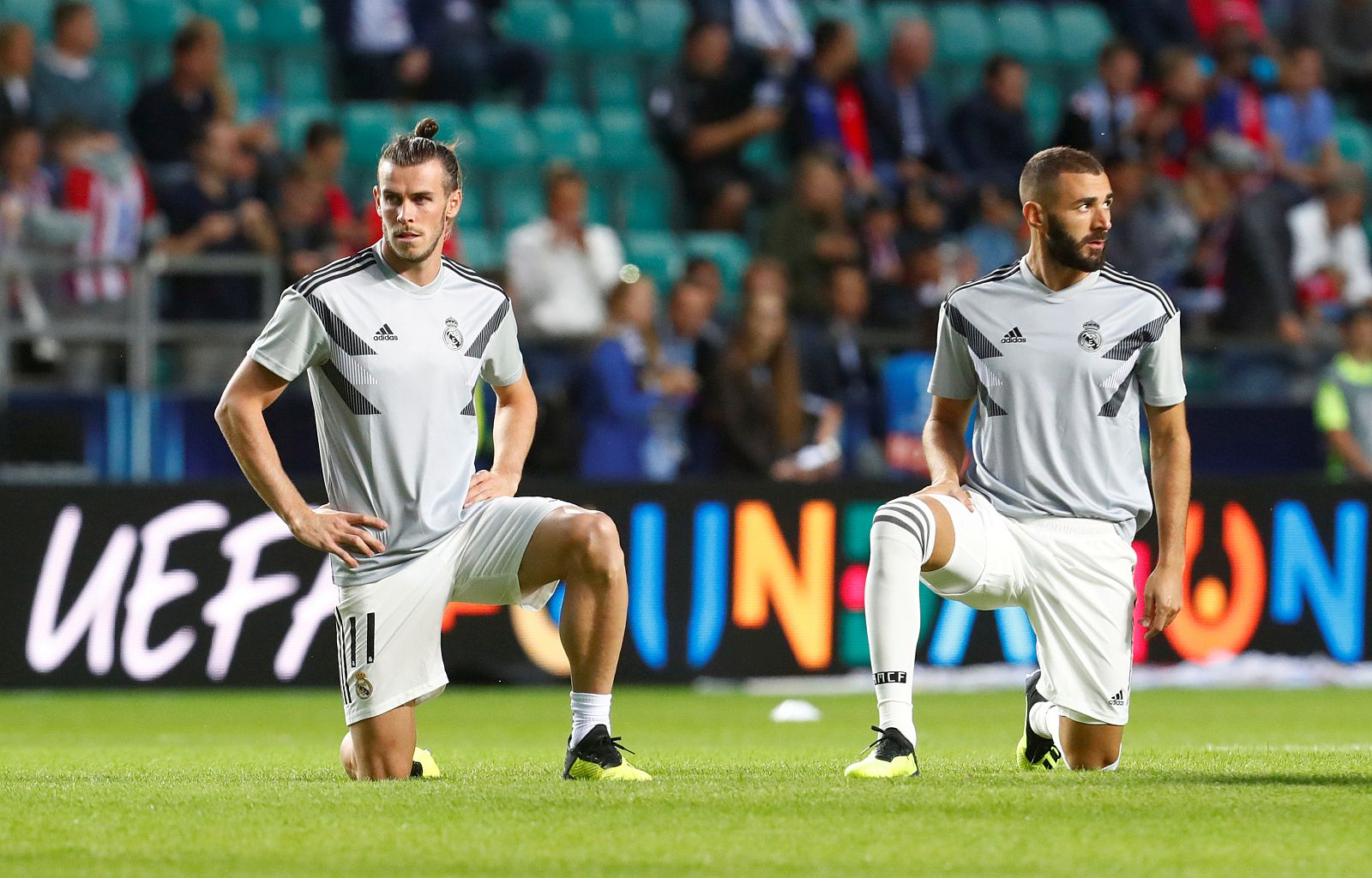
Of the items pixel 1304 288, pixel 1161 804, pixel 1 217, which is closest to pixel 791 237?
pixel 1304 288

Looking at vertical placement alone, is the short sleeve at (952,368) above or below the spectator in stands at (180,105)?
below

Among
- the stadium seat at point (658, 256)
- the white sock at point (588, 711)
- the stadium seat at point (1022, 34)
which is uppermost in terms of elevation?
the stadium seat at point (1022, 34)

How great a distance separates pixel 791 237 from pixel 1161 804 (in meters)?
8.86

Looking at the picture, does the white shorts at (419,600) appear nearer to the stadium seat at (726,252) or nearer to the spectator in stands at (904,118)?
the stadium seat at (726,252)

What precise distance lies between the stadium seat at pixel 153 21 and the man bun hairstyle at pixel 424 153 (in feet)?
31.9

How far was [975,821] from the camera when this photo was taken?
5.10 metres

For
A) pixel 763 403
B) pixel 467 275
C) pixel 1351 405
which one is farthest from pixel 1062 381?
pixel 1351 405

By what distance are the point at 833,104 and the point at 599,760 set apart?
401 inches

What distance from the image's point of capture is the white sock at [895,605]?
5.92 m

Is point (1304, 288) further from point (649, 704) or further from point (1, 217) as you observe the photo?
point (1, 217)

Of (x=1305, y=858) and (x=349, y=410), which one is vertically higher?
(x=349, y=410)

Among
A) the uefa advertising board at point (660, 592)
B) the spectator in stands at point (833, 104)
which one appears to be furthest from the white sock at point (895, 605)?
the spectator in stands at point (833, 104)

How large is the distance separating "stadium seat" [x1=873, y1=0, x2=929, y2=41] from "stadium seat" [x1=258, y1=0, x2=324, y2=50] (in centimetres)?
453

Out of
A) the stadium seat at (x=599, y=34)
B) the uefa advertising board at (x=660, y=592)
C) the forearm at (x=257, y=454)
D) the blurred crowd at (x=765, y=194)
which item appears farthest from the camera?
the stadium seat at (x=599, y=34)
